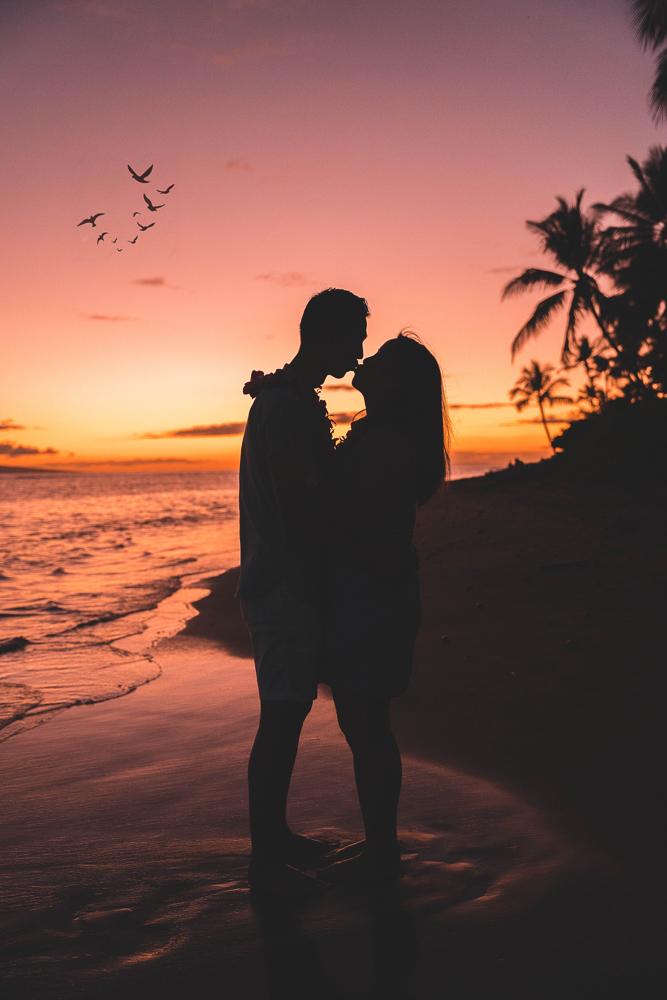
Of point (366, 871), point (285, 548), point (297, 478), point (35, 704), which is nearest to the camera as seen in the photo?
point (297, 478)

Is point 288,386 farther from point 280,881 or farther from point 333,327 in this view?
point 280,881

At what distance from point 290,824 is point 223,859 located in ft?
1.38

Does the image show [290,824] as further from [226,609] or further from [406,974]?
[226,609]

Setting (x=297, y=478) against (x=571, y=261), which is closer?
(x=297, y=478)

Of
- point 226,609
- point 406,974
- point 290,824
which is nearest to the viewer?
point 406,974

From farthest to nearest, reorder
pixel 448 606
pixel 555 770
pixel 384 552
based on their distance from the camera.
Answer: pixel 448 606 → pixel 555 770 → pixel 384 552

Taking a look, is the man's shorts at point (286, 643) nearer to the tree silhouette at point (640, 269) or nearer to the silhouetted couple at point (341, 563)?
the silhouetted couple at point (341, 563)

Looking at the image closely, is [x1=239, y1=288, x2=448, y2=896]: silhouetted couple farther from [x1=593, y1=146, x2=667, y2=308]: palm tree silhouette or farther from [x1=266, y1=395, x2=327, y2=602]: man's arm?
[x1=593, y1=146, x2=667, y2=308]: palm tree silhouette

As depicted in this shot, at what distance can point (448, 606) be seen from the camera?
7.46m

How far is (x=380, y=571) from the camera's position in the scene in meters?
2.67

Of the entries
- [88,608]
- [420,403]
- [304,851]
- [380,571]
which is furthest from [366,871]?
[88,608]

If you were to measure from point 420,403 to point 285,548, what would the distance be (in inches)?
27.1

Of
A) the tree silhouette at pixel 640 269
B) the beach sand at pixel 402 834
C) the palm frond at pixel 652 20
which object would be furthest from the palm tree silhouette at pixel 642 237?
the beach sand at pixel 402 834

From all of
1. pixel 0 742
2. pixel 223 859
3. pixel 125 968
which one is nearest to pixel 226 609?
pixel 0 742
